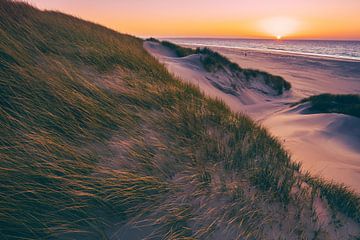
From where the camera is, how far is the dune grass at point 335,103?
736 cm

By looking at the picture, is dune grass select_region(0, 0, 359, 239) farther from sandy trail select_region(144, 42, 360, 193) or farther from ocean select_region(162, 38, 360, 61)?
ocean select_region(162, 38, 360, 61)

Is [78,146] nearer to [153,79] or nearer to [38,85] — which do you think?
[38,85]

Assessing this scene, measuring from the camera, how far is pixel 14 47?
3.22 metres

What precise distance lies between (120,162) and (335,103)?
7.94 meters

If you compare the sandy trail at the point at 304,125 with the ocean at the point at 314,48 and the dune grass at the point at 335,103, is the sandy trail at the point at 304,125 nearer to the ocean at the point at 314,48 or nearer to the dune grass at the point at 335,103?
the dune grass at the point at 335,103

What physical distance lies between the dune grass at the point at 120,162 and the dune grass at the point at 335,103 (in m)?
5.32

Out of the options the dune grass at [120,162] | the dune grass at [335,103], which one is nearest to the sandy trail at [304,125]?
the dune grass at [335,103]

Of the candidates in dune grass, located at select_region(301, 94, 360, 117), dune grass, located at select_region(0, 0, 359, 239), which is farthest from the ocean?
dune grass, located at select_region(0, 0, 359, 239)

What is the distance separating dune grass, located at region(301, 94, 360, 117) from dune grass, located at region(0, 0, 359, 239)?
5.32 metres

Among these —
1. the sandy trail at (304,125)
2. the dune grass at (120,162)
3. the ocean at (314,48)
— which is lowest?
the sandy trail at (304,125)

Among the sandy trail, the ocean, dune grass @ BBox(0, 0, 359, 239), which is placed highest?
the ocean

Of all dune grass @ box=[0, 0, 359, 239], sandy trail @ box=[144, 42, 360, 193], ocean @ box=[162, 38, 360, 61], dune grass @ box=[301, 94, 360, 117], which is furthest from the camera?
ocean @ box=[162, 38, 360, 61]

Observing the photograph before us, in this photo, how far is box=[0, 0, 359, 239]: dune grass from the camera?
1.73m

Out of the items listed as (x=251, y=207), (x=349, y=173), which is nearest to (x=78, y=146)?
(x=251, y=207)
